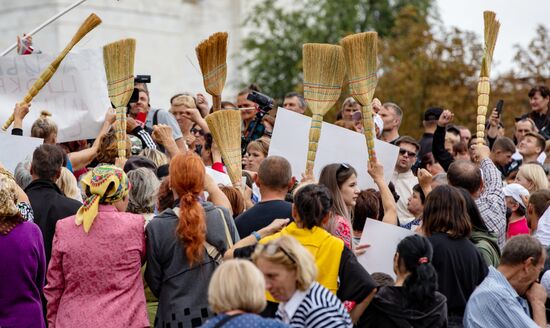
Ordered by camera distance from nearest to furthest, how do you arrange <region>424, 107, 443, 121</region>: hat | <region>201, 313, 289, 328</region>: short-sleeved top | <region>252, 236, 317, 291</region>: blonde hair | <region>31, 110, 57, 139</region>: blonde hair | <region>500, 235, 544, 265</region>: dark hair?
<region>201, 313, 289, 328</region>: short-sleeved top, <region>252, 236, 317, 291</region>: blonde hair, <region>500, 235, 544, 265</region>: dark hair, <region>31, 110, 57, 139</region>: blonde hair, <region>424, 107, 443, 121</region>: hat

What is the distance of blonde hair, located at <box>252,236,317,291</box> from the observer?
6.30 m

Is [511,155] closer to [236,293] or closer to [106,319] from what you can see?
[106,319]

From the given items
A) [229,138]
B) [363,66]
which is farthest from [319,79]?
[229,138]

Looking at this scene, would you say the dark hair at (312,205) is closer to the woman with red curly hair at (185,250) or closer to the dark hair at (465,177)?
the woman with red curly hair at (185,250)

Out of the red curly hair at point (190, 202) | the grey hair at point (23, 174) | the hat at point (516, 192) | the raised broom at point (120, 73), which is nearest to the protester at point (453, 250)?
the red curly hair at point (190, 202)

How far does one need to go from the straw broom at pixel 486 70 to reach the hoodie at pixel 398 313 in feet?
9.95

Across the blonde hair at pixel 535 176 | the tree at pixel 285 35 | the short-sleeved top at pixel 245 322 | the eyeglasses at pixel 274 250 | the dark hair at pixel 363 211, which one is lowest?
the tree at pixel 285 35

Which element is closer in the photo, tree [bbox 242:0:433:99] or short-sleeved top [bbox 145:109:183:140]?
short-sleeved top [bbox 145:109:183:140]

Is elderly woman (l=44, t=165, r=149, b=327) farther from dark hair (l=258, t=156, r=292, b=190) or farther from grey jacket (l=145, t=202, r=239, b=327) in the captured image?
dark hair (l=258, t=156, r=292, b=190)

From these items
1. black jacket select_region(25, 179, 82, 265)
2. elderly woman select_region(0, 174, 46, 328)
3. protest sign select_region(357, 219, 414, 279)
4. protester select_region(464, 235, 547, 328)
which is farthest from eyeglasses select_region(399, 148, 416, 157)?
elderly woman select_region(0, 174, 46, 328)

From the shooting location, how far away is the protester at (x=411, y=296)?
6.96m

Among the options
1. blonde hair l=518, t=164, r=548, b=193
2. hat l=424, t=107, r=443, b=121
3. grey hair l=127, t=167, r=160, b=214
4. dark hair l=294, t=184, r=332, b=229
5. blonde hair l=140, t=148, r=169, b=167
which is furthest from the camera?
hat l=424, t=107, r=443, b=121

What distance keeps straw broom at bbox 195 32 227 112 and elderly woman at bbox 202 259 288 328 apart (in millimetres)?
4518

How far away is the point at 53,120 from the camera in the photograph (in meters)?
10.9
